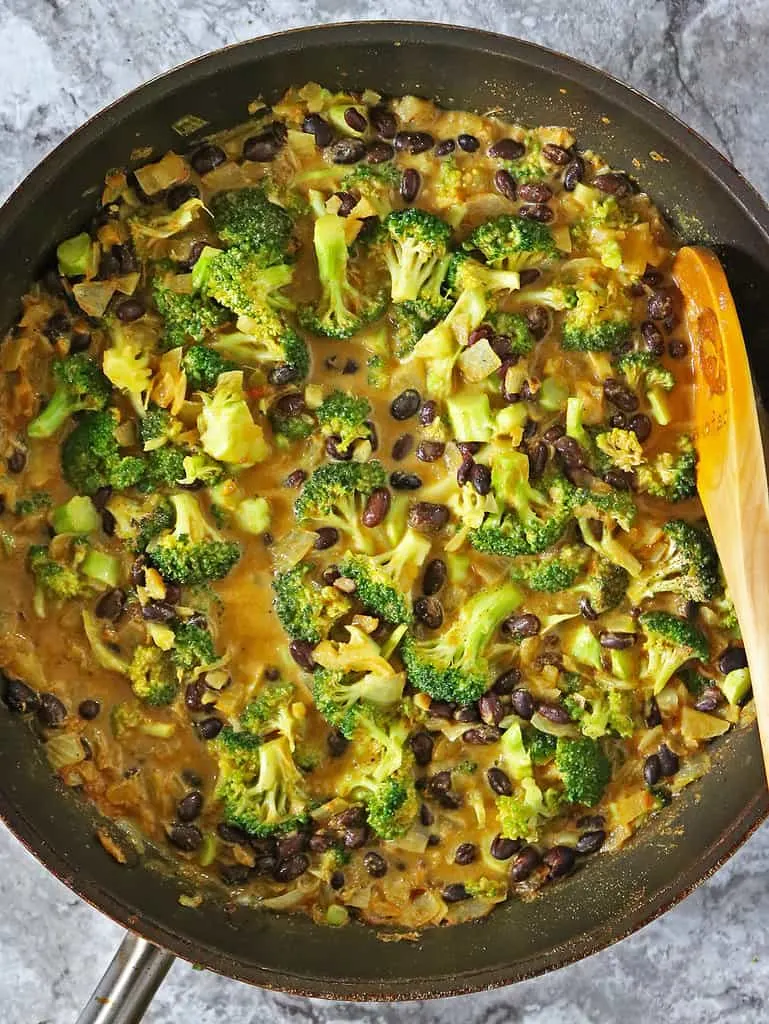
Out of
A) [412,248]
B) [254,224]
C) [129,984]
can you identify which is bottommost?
[129,984]

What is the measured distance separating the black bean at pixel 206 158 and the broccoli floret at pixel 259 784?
1.63 metres

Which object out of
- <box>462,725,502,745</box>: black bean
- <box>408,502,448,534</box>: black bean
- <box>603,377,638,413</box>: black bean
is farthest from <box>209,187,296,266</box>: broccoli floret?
<box>462,725,502,745</box>: black bean

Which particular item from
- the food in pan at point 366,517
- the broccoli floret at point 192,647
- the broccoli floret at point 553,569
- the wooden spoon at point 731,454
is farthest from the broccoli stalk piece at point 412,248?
the broccoli floret at point 192,647

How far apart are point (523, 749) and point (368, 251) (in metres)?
1.52

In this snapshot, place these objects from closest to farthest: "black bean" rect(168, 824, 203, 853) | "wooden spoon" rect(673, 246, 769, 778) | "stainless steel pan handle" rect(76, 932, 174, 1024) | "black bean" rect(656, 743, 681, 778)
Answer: "stainless steel pan handle" rect(76, 932, 174, 1024)
"wooden spoon" rect(673, 246, 769, 778)
"black bean" rect(168, 824, 203, 853)
"black bean" rect(656, 743, 681, 778)

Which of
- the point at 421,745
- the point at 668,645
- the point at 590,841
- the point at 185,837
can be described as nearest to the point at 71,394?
the point at 185,837

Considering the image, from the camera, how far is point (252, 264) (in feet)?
10.4

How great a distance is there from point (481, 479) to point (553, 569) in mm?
347

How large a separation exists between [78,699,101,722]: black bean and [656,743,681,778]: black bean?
5.46 ft

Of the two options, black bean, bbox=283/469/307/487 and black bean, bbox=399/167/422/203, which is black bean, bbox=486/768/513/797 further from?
black bean, bbox=399/167/422/203

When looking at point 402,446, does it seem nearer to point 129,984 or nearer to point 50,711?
point 50,711

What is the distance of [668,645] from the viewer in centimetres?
334

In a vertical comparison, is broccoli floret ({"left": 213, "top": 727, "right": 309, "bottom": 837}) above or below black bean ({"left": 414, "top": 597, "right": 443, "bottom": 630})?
below

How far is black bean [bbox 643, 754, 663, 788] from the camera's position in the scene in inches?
134
